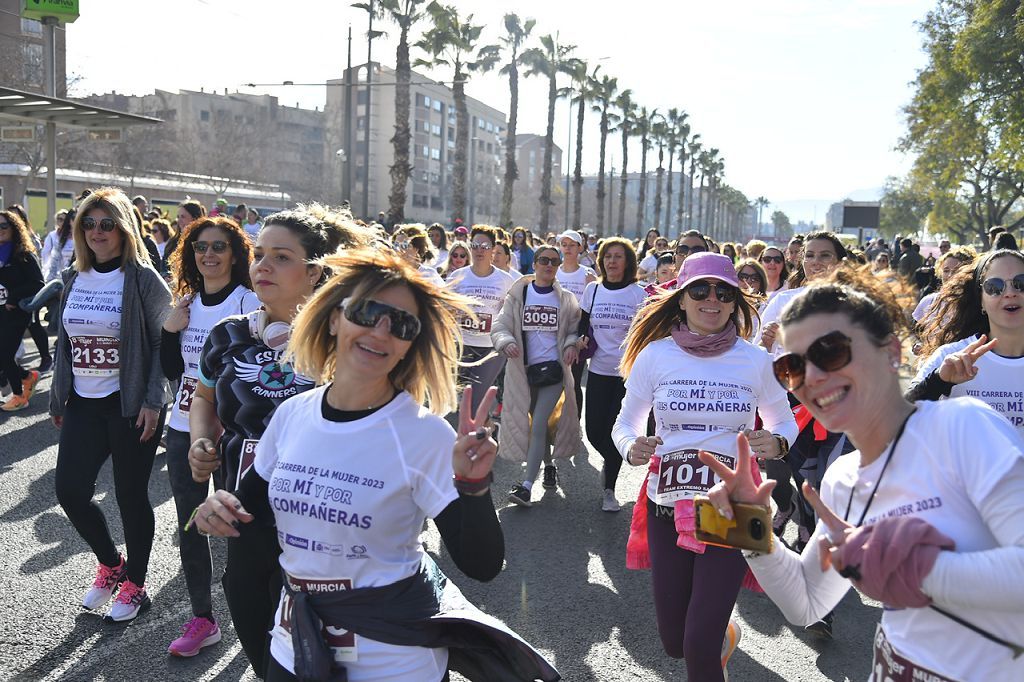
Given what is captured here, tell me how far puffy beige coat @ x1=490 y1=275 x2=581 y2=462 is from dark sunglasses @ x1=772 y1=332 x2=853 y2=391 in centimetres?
512

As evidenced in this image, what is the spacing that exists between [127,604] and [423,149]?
98411 mm

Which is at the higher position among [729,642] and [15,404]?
[729,642]


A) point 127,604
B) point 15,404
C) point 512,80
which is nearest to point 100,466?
point 127,604

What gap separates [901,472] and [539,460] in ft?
17.1

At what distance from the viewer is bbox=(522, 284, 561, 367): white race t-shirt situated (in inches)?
286

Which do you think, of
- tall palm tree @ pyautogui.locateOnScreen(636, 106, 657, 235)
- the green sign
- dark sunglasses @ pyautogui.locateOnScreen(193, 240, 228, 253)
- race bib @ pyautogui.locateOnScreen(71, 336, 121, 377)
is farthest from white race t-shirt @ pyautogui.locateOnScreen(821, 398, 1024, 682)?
tall palm tree @ pyautogui.locateOnScreen(636, 106, 657, 235)

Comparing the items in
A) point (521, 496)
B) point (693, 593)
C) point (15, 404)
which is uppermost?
point (693, 593)

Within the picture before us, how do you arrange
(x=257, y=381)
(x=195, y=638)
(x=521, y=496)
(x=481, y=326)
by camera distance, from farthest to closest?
1. (x=481, y=326)
2. (x=521, y=496)
3. (x=195, y=638)
4. (x=257, y=381)

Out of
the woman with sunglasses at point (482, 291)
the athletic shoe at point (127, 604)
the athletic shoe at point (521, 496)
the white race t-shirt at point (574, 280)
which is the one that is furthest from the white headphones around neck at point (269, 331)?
the white race t-shirt at point (574, 280)

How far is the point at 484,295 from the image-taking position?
862cm

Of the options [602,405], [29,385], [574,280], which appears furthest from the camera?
[574,280]

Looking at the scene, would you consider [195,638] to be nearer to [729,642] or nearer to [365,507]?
[365,507]

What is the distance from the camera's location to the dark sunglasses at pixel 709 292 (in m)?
3.85

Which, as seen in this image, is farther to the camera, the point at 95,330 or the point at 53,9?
the point at 53,9
